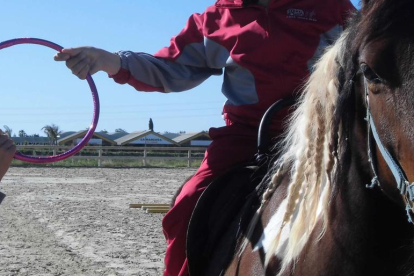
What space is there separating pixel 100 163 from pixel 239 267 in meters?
23.9

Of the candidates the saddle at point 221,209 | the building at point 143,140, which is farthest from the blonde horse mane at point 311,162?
the building at point 143,140

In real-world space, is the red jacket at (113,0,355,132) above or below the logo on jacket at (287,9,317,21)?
below

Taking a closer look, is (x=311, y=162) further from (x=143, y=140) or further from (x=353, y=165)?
(x=143, y=140)

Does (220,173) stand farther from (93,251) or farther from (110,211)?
(110,211)

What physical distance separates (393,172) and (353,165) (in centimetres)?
22

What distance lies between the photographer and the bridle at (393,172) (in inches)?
57.8

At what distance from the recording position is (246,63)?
2.72m

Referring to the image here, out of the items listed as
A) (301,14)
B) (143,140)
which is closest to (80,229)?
(301,14)

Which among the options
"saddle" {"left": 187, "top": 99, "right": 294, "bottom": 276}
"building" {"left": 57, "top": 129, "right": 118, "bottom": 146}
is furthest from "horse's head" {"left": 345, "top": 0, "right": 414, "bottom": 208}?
"building" {"left": 57, "top": 129, "right": 118, "bottom": 146}

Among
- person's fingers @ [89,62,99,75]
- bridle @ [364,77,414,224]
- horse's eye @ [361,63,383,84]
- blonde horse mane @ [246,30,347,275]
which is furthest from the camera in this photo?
person's fingers @ [89,62,99,75]

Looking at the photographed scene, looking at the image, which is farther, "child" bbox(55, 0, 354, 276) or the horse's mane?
"child" bbox(55, 0, 354, 276)

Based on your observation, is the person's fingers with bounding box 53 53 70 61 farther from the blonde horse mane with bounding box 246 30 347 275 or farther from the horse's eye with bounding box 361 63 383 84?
the horse's eye with bounding box 361 63 383 84

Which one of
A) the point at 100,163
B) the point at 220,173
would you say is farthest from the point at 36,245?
the point at 100,163

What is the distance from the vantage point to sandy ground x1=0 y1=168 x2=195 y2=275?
21.9ft
